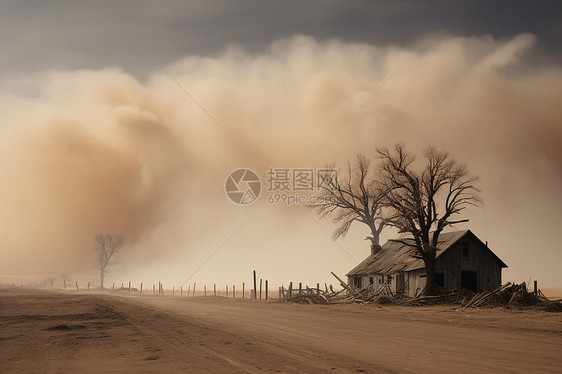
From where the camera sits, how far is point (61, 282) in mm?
188875

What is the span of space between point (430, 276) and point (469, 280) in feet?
16.3

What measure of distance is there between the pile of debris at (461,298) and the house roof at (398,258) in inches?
111

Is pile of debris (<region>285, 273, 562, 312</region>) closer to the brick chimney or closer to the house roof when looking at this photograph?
the house roof

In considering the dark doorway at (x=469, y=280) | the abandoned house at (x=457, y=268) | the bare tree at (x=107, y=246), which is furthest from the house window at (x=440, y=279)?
the bare tree at (x=107, y=246)

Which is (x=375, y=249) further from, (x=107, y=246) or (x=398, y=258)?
(x=107, y=246)

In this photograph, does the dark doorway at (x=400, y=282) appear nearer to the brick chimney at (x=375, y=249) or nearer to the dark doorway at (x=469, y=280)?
the dark doorway at (x=469, y=280)

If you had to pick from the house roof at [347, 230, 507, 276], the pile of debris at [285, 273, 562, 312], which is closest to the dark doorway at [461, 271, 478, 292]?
the house roof at [347, 230, 507, 276]

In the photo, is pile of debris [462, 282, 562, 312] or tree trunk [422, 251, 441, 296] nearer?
pile of debris [462, 282, 562, 312]

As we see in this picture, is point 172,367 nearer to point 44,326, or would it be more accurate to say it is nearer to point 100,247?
point 44,326

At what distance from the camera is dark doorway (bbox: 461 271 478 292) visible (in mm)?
40000

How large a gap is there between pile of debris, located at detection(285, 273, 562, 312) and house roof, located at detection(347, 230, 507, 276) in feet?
9.25

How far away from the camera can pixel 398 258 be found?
45.9m

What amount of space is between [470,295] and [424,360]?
1074 inches

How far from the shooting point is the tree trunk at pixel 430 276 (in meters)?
37.2
